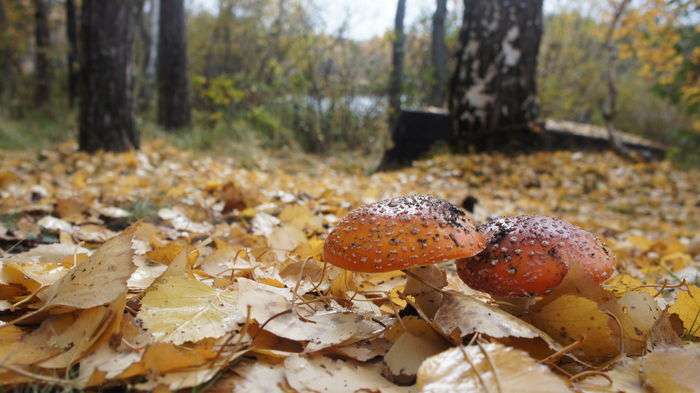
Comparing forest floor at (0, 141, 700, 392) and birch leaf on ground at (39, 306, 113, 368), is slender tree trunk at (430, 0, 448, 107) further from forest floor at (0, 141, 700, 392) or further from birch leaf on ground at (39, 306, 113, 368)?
birch leaf on ground at (39, 306, 113, 368)

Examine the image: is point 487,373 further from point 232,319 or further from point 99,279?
point 99,279

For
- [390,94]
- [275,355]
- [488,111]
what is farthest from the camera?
[390,94]

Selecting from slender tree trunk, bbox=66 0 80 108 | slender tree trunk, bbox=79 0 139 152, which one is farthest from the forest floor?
slender tree trunk, bbox=66 0 80 108

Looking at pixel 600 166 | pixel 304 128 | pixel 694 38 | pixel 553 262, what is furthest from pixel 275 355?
pixel 304 128

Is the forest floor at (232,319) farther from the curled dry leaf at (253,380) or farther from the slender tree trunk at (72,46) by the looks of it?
the slender tree trunk at (72,46)

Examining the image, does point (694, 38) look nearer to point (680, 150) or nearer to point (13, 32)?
point (680, 150)

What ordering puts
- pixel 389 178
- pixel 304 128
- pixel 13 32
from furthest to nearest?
pixel 13 32 → pixel 304 128 → pixel 389 178

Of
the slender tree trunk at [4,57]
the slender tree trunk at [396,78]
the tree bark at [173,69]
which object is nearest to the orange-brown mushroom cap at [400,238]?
the tree bark at [173,69]
